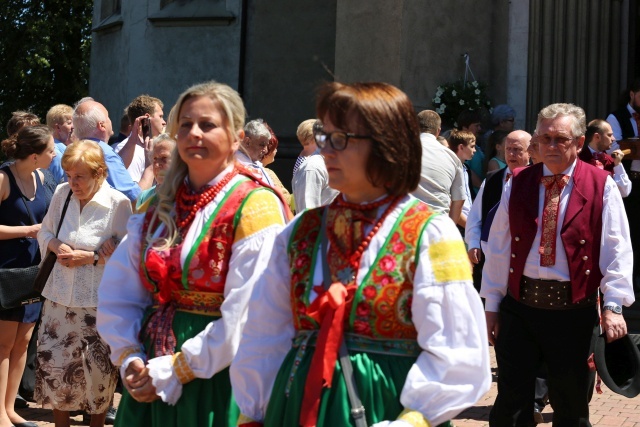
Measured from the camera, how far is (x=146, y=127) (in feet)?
28.3

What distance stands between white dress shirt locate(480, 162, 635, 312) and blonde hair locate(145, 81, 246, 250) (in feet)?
7.30

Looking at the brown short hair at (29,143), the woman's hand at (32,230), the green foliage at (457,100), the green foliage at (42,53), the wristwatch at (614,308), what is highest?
the green foliage at (42,53)

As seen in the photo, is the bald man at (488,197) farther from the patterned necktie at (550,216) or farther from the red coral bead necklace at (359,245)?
the red coral bead necklace at (359,245)

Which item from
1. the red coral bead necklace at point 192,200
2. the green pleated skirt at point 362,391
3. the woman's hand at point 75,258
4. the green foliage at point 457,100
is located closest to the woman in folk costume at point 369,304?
the green pleated skirt at point 362,391

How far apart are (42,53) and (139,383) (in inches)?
984

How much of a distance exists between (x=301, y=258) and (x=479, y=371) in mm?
629

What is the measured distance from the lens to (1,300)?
23.5 ft

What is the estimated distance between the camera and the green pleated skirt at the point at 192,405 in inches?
158

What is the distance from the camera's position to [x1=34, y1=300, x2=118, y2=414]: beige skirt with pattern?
632cm

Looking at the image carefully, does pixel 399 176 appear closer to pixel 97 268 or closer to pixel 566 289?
pixel 566 289

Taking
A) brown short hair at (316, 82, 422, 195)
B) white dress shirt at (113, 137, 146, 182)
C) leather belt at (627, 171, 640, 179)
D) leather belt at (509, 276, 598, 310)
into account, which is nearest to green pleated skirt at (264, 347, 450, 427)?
brown short hair at (316, 82, 422, 195)

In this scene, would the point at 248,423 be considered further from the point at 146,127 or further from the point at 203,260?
the point at 146,127

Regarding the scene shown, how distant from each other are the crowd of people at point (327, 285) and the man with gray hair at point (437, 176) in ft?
6.37

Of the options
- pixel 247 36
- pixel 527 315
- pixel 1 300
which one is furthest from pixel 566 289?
pixel 247 36
